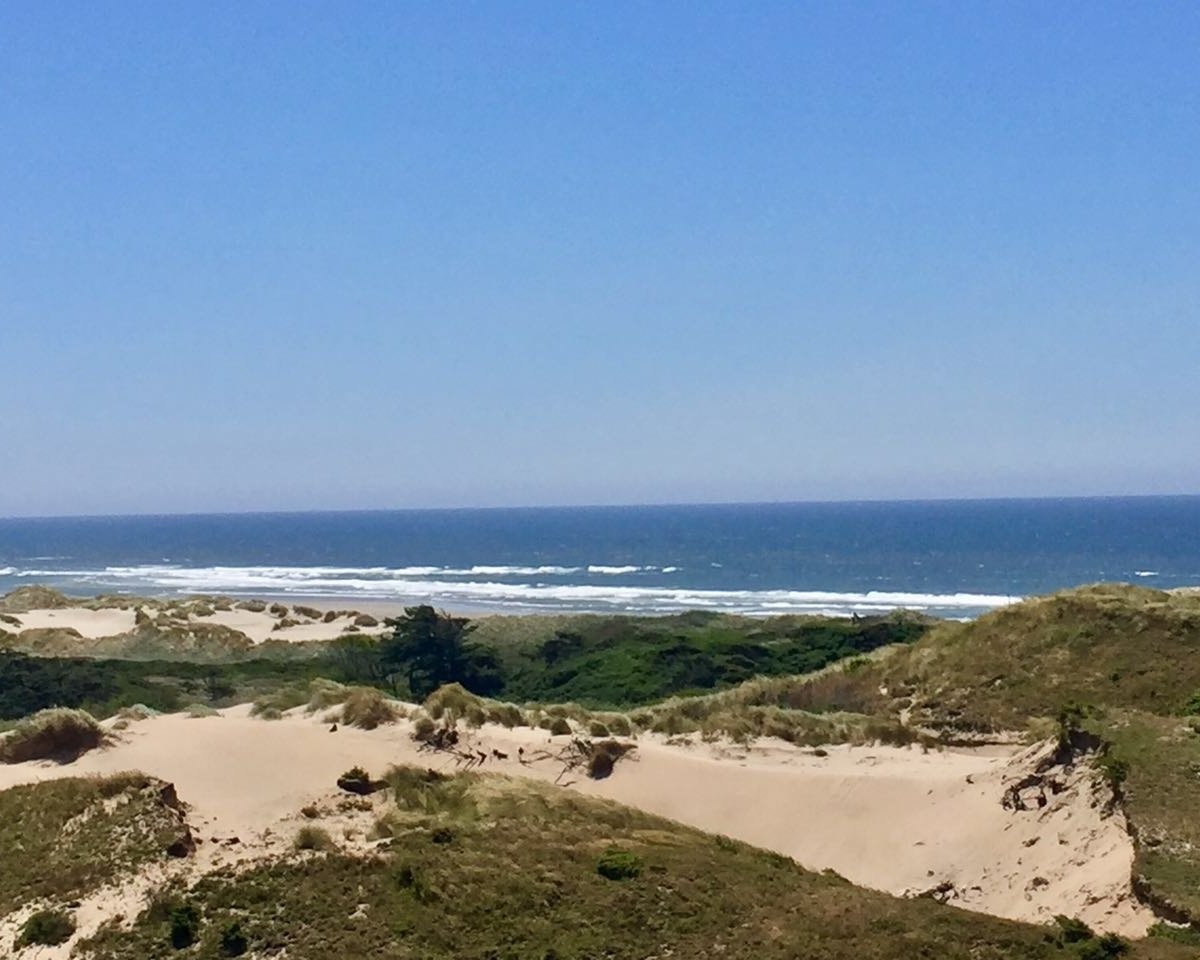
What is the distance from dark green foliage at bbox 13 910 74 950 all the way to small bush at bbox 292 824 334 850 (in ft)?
8.86

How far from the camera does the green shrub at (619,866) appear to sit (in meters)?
14.4

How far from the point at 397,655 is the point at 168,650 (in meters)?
16.9

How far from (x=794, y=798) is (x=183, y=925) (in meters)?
11.8

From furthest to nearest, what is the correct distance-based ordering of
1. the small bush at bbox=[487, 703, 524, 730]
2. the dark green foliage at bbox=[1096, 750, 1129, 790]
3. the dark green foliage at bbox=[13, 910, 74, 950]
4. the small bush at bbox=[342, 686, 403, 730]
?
the small bush at bbox=[487, 703, 524, 730]
the small bush at bbox=[342, 686, 403, 730]
the dark green foliage at bbox=[1096, 750, 1129, 790]
the dark green foliage at bbox=[13, 910, 74, 950]

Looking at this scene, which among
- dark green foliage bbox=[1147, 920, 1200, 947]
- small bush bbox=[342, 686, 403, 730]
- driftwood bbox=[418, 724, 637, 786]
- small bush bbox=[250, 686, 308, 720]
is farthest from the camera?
small bush bbox=[250, 686, 308, 720]

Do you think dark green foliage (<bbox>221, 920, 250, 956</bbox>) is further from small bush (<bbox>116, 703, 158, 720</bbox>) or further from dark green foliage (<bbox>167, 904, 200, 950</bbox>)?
small bush (<bbox>116, 703, 158, 720</bbox>)

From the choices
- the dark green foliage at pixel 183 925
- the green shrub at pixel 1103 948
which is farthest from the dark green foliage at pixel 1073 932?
the dark green foliage at pixel 183 925

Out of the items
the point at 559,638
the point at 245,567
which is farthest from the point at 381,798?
the point at 245,567

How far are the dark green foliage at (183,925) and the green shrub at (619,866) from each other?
4649 millimetres

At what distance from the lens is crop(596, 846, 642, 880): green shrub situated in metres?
14.4

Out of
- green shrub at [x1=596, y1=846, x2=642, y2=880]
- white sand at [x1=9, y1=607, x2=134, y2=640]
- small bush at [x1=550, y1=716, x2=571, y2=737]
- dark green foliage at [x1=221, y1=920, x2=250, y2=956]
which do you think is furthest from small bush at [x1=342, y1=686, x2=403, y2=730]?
white sand at [x1=9, y1=607, x2=134, y2=640]

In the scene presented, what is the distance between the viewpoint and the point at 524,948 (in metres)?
12.8

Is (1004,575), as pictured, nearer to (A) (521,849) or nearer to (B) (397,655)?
(B) (397,655)

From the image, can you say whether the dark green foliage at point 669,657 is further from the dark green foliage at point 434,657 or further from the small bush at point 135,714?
the small bush at point 135,714
